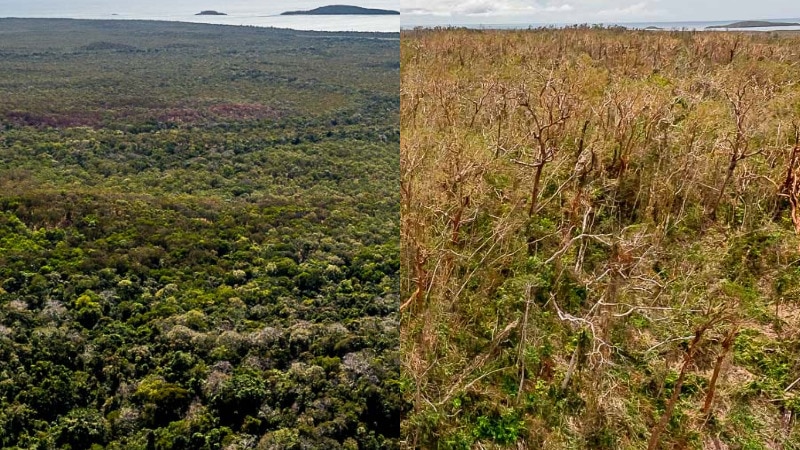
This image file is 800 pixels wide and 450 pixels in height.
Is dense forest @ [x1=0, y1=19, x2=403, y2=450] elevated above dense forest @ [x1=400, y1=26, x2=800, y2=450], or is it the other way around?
dense forest @ [x1=400, y1=26, x2=800, y2=450]

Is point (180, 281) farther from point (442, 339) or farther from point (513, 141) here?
point (442, 339)

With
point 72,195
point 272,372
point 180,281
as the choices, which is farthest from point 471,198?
point 72,195

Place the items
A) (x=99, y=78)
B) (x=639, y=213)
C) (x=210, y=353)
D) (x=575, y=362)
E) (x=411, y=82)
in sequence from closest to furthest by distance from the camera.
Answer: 1. (x=575, y=362)
2. (x=639, y=213)
3. (x=411, y=82)
4. (x=210, y=353)
5. (x=99, y=78)

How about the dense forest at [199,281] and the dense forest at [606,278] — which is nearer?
the dense forest at [606,278]

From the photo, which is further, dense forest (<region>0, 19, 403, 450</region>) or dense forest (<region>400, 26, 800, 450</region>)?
dense forest (<region>0, 19, 403, 450</region>)
